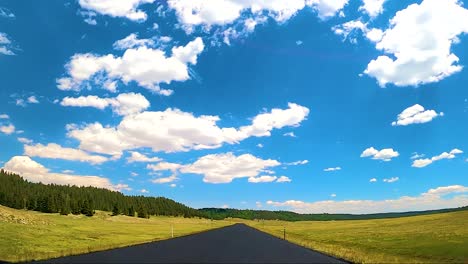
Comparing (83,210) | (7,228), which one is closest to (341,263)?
(7,228)

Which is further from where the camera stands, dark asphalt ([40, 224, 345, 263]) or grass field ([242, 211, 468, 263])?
grass field ([242, 211, 468, 263])

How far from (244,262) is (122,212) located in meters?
180

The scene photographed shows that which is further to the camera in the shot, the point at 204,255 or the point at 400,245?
the point at 400,245

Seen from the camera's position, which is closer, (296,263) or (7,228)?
(296,263)

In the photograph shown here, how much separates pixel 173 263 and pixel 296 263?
289 inches

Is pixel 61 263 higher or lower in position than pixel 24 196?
lower

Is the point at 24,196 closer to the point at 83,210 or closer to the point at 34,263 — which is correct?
the point at 83,210

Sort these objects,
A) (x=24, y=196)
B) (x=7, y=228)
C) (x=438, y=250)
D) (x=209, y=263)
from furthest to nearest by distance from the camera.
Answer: (x=24, y=196) < (x=7, y=228) < (x=438, y=250) < (x=209, y=263)

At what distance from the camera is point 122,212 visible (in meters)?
199

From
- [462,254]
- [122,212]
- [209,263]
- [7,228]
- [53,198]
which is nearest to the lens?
[209,263]

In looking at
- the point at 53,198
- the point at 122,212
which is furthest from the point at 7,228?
the point at 122,212

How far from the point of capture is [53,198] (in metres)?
159

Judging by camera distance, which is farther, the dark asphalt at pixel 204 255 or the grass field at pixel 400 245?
the grass field at pixel 400 245

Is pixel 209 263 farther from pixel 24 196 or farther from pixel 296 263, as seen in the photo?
pixel 24 196
